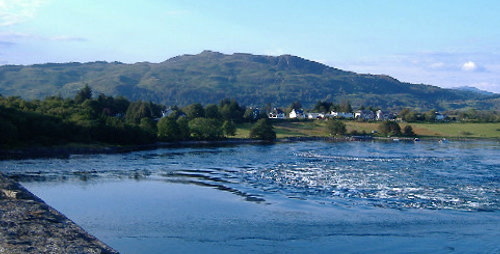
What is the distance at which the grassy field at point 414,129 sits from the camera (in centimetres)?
8943

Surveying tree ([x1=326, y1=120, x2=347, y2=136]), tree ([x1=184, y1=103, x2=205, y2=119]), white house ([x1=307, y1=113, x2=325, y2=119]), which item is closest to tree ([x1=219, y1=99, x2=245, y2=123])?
tree ([x1=184, y1=103, x2=205, y2=119])

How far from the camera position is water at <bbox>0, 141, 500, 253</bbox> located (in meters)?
18.7

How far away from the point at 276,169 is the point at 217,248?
22723 millimetres

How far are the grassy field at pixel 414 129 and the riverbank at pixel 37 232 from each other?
209 ft

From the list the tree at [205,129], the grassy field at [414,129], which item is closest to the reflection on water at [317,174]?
the tree at [205,129]

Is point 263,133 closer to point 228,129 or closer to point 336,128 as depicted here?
point 228,129

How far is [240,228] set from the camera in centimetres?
2059

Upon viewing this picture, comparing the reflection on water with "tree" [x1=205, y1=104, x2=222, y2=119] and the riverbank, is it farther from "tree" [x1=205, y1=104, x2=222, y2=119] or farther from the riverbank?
"tree" [x1=205, y1=104, x2=222, y2=119]

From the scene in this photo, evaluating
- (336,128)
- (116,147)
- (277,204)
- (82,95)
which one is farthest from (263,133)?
(277,204)

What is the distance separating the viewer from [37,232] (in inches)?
649

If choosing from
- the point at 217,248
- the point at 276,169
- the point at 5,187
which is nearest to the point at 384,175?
the point at 276,169

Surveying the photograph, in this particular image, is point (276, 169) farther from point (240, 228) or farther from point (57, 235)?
point (57, 235)

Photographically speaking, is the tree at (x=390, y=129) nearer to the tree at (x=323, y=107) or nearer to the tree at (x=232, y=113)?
the tree at (x=232, y=113)

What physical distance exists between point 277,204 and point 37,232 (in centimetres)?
1231
